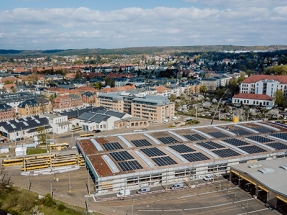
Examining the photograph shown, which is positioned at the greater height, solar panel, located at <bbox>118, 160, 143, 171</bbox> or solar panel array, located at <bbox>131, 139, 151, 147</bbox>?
solar panel array, located at <bbox>131, 139, 151, 147</bbox>

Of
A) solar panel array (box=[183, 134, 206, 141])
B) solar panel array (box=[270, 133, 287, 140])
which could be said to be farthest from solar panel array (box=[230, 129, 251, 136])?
solar panel array (box=[183, 134, 206, 141])

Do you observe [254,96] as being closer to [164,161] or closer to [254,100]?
[254,100]

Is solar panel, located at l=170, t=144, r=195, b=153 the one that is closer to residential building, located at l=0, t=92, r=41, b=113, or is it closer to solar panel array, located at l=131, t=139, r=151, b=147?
solar panel array, located at l=131, t=139, r=151, b=147

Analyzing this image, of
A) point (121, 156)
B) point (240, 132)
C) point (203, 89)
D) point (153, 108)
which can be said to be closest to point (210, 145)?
point (240, 132)

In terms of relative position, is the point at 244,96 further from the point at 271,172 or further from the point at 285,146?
the point at 271,172

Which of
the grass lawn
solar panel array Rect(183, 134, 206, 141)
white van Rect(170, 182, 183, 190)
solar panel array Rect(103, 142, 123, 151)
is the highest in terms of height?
solar panel array Rect(183, 134, 206, 141)

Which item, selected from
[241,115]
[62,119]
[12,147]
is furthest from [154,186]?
[241,115]

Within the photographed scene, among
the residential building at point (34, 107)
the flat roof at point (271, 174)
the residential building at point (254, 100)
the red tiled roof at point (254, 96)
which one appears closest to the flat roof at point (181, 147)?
the flat roof at point (271, 174)

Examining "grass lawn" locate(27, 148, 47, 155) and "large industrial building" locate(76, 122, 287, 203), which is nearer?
"large industrial building" locate(76, 122, 287, 203)

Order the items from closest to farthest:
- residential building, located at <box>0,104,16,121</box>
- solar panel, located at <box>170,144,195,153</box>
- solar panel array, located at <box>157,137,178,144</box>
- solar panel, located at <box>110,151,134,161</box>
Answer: solar panel, located at <box>110,151,134,161</box>
solar panel, located at <box>170,144,195,153</box>
solar panel array, located at <box>157,137,178,144</box>
residential building, located at <box>0,104,16,121</box>

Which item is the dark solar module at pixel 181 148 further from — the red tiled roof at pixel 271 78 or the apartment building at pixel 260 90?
the red tiled roof at pixel 271 78
